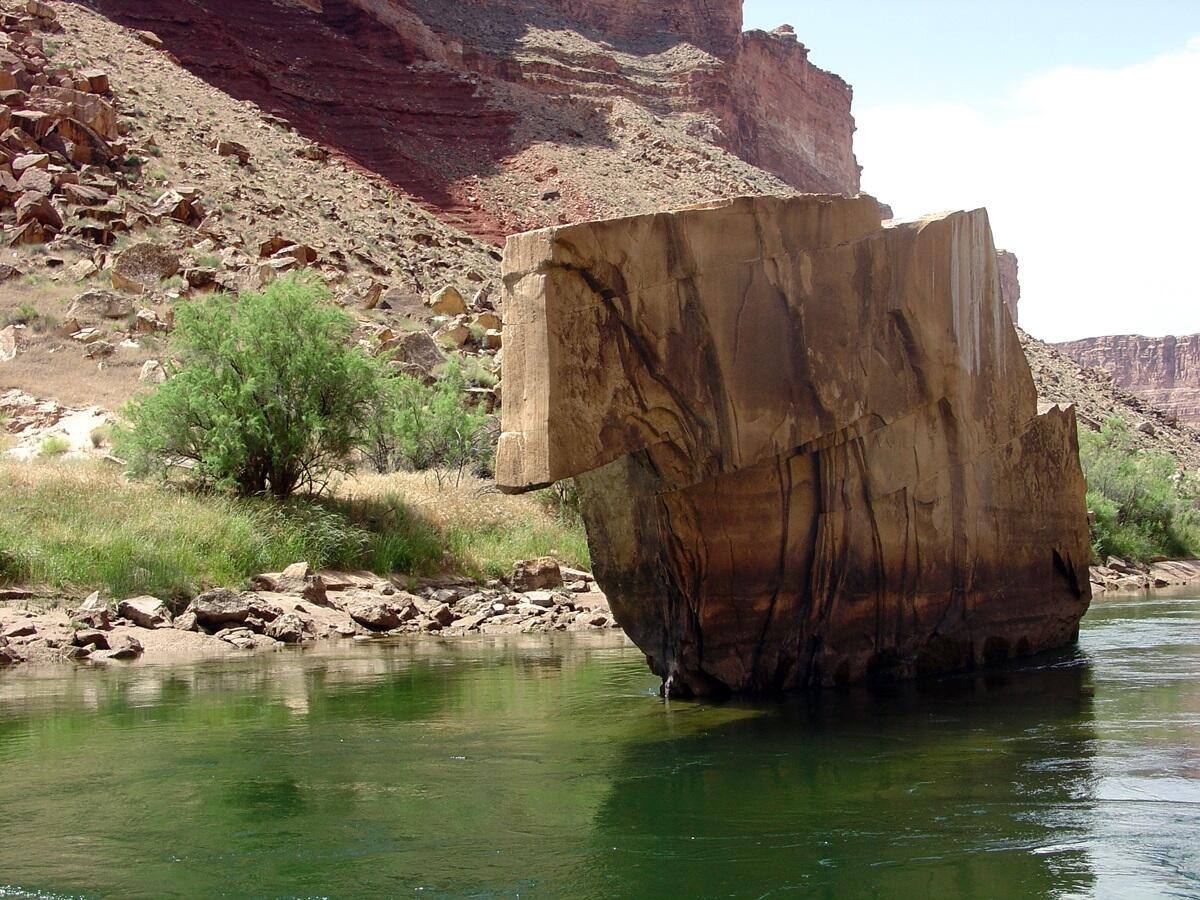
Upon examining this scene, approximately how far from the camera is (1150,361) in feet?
361

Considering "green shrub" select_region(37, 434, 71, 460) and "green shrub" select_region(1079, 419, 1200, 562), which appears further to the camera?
"green shrub" select_region(1079, 419, 1200, 562)

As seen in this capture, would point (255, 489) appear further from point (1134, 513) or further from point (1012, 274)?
point (1012, 274)

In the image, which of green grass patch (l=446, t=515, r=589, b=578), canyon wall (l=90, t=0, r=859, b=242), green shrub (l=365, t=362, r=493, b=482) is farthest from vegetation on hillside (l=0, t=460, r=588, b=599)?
canyon wall (l=90, t=0, r=859, b=242)

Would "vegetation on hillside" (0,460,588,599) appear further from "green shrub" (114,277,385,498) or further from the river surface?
the river surface

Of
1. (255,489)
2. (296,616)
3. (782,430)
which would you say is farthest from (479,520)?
(782,430)

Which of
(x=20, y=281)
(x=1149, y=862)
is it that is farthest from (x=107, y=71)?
(x=1149, y=862)

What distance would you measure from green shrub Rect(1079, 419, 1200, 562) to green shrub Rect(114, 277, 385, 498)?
14397 millimetres

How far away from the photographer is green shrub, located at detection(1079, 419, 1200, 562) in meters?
25.3

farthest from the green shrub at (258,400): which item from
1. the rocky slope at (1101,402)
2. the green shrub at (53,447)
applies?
the rocky slope at (1101,402)

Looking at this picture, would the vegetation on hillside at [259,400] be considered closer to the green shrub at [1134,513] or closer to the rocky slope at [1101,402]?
the green shrub at [1134,513]

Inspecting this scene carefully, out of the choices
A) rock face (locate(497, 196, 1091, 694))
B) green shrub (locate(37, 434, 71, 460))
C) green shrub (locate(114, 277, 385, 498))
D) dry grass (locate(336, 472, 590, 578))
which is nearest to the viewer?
rock face (locate(497, 196, 1091, 694))

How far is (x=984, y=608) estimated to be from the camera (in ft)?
35.7

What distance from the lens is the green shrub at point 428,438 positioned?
72.6ft

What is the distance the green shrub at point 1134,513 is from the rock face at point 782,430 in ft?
49.6
